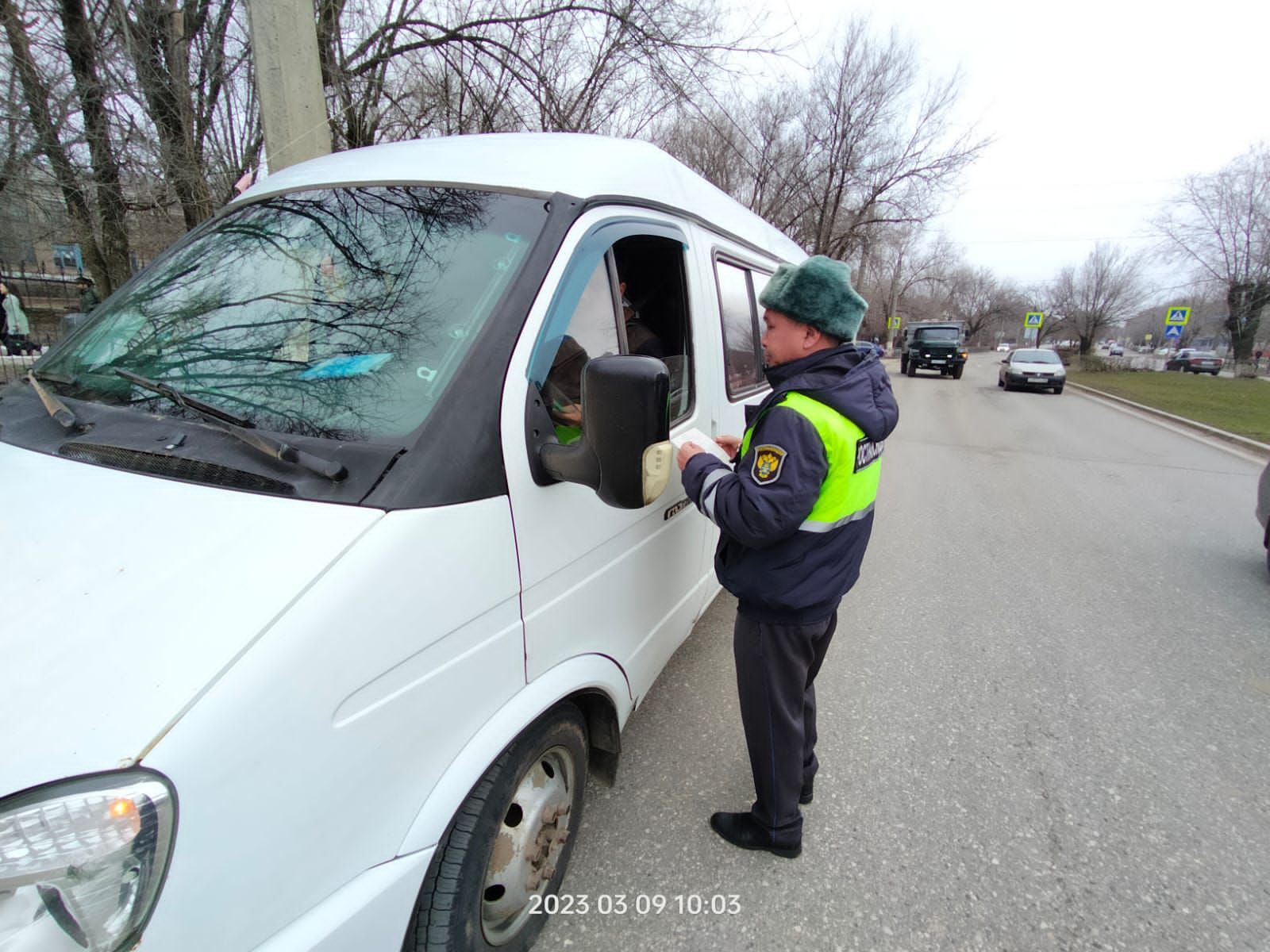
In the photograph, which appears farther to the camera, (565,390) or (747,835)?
(747,835)

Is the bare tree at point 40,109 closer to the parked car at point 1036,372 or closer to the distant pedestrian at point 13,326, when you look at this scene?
the distant pedestrian at point 13,326

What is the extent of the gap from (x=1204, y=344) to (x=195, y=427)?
7014 cm

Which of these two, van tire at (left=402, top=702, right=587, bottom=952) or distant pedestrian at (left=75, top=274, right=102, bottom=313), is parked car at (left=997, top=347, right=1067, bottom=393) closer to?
van tire at (left=402, top=702, right=587, bottom=952)

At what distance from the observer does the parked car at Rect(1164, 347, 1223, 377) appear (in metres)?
37.0

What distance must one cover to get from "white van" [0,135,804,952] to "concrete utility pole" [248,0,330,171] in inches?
81.8

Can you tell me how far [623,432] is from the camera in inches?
52.1

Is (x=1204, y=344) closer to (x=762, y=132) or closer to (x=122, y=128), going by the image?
(x=762, y=132)

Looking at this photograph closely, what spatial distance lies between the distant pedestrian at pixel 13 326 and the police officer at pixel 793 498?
14.3 meters

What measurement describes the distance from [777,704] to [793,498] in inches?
30.2

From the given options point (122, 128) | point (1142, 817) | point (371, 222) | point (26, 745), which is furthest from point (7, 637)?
point (122, 128)

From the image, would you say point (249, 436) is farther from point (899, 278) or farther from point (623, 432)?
point (899, 278)

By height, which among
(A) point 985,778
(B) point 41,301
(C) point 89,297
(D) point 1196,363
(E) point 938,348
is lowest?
(A) point 985,778

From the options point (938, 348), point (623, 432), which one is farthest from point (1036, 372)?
point (623, 432)

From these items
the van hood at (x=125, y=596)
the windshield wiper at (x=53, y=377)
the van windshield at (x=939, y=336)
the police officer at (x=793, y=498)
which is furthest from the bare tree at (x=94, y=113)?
the van windshield at (x=939, y=336)
